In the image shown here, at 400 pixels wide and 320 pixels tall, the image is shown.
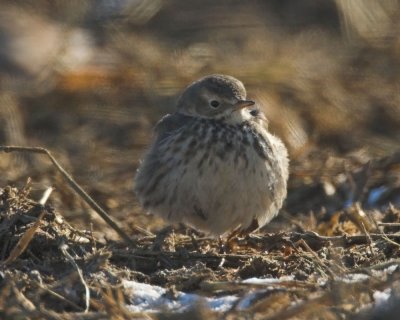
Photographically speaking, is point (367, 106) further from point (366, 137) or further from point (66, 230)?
point (66, 230)

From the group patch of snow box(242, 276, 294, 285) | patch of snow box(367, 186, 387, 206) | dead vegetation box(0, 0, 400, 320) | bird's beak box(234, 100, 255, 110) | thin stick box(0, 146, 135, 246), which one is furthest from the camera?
patch of snow box(367, 186, 387, 206)

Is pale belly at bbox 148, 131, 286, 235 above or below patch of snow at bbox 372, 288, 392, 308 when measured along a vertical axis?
below

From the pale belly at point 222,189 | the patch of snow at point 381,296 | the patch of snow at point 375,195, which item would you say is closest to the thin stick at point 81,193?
the pale belly at point 222,189

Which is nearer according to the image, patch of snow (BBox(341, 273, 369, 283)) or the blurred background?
patch of snow (BBox(341, 273, 369, 283))

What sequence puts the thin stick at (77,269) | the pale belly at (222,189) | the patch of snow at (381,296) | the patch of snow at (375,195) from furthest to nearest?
the patch of snow at (375,195), the pale belly at (222,189), the thin stick at (77,269), the patch of snow at (381,296)

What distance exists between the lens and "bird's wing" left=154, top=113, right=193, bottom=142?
727cm

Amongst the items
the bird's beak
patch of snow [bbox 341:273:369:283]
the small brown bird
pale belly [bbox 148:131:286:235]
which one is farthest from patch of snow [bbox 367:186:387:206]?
patch of snow [bbox 341:273:369:283]

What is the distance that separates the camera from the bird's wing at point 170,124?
727 cm

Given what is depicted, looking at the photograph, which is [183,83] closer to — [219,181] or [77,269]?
[219,181]

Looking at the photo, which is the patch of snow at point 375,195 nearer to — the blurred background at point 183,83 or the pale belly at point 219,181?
the blurred background at point 183,83

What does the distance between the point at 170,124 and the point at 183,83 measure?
3.46 m

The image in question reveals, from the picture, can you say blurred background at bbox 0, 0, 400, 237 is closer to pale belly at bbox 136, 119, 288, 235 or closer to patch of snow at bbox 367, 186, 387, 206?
patch of snow at bbox 367, 186, 387, 206

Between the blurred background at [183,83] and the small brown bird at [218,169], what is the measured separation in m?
1.20

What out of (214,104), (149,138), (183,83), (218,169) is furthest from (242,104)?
(183,83)
